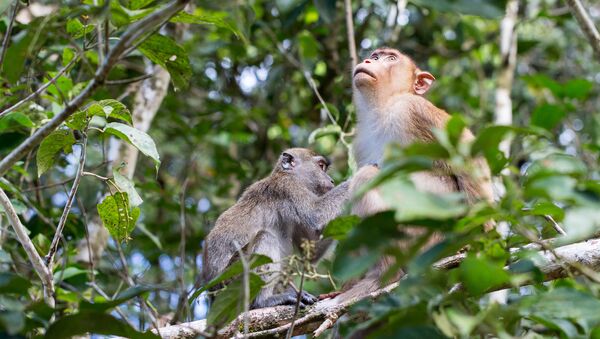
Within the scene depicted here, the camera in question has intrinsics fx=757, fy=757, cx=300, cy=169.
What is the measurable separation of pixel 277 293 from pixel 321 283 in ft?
6.20

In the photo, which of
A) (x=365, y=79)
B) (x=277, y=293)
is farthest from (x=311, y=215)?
(x=365, y=79)

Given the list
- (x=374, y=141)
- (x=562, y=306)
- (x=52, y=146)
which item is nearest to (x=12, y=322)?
(x=562, y=306)

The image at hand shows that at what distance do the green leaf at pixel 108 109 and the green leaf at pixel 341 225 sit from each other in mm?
1793

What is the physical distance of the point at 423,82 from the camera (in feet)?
22.7

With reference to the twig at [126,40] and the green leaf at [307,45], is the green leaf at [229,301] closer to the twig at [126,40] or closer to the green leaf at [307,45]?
the twig at [126,40]

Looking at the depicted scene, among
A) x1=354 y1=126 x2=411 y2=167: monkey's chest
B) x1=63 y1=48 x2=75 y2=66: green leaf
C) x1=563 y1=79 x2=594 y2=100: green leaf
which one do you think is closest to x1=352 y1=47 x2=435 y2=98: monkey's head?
x1=354 y1=126 x2=411 y2=167: monkey's chest

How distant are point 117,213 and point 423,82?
10.4ft

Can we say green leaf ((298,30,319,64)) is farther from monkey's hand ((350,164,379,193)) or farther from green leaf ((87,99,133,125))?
green leaf ((87,99,133,125))

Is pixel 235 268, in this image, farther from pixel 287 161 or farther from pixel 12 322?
pixel 287 161

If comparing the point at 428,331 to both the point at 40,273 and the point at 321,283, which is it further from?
the point at 321,283

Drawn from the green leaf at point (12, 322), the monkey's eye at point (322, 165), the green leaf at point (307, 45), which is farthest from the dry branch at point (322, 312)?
the green leaf at point (307, 45)

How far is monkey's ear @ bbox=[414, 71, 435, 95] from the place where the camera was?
6.90 m

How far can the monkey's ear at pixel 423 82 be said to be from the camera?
6.90 metres

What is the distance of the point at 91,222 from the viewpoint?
24.3 ft
